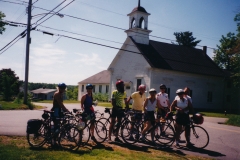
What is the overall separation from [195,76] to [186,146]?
24.7 m

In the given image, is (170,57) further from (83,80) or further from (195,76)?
(83,80)

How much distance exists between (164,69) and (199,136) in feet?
66.5

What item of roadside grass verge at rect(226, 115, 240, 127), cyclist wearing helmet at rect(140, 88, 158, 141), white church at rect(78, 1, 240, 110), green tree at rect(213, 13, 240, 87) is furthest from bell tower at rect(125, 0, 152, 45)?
cyclist wearing helmet at rect(140, 88, 158, 141)

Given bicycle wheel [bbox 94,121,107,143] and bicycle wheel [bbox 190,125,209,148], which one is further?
bicycle wheel [bbox 190,125,209,148]

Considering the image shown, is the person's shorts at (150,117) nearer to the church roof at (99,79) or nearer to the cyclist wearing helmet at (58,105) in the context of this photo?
the cyclist wearing helmet at (58,105)

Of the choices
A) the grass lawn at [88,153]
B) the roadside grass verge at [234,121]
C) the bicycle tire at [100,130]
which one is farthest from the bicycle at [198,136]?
the roadside grass verge at [234,121]

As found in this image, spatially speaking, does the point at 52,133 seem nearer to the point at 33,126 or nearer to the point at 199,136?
the point at 33,126

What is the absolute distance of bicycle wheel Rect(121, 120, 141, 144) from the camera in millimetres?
7965

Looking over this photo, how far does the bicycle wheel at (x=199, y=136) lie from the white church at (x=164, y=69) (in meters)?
19.0

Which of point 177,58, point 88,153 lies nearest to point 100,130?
point 88,153

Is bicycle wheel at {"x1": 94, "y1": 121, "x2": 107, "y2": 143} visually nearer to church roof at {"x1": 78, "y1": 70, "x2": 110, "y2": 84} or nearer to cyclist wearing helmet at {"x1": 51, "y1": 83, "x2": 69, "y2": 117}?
cyclist wearing helmet at {"x1": 51, "y1": 83, "x2": 69, "y2": 117}

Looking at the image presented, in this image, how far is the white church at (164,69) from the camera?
28.1 meters

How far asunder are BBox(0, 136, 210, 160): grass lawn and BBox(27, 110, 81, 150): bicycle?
268 millimetres

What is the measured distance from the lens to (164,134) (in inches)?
306
